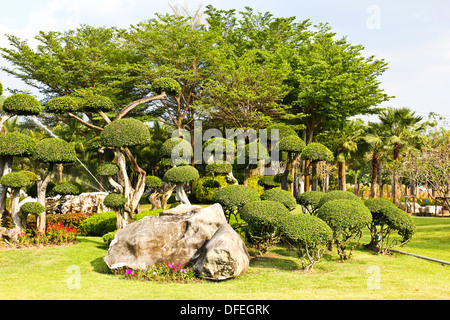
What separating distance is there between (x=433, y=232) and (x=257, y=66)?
15.2 m

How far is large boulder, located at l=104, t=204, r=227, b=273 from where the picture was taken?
8.09m

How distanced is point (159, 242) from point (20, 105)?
6.53m

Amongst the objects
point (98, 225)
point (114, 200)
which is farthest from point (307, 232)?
point (98, 225)

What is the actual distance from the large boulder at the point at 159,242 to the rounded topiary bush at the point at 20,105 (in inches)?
215

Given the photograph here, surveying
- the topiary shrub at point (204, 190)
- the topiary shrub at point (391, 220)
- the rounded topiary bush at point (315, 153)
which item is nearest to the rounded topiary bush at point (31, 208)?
the rounded topiary bush at point (315, 153)

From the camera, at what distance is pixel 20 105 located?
10.8 metres

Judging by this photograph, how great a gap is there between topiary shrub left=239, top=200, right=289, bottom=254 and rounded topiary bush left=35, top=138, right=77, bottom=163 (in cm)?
586

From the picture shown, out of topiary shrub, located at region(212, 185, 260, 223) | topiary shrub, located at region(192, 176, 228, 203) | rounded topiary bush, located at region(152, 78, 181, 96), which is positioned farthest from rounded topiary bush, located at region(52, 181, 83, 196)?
topiary shrub, located at region(192, 176, 228, 203)

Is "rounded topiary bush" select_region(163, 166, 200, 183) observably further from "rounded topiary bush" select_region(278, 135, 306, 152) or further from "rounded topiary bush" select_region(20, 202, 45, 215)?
"rounded topiary bush" select_region(20, 202, 45, 215)

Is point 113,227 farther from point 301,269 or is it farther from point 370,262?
point 370,262

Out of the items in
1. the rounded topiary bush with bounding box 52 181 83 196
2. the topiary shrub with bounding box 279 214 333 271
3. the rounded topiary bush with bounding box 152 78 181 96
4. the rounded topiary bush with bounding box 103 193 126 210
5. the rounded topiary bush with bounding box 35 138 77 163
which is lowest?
the topiary shrub with bounding box 279 214 333 271

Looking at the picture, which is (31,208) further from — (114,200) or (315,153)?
(315,153)

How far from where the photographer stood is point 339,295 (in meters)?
6.19
